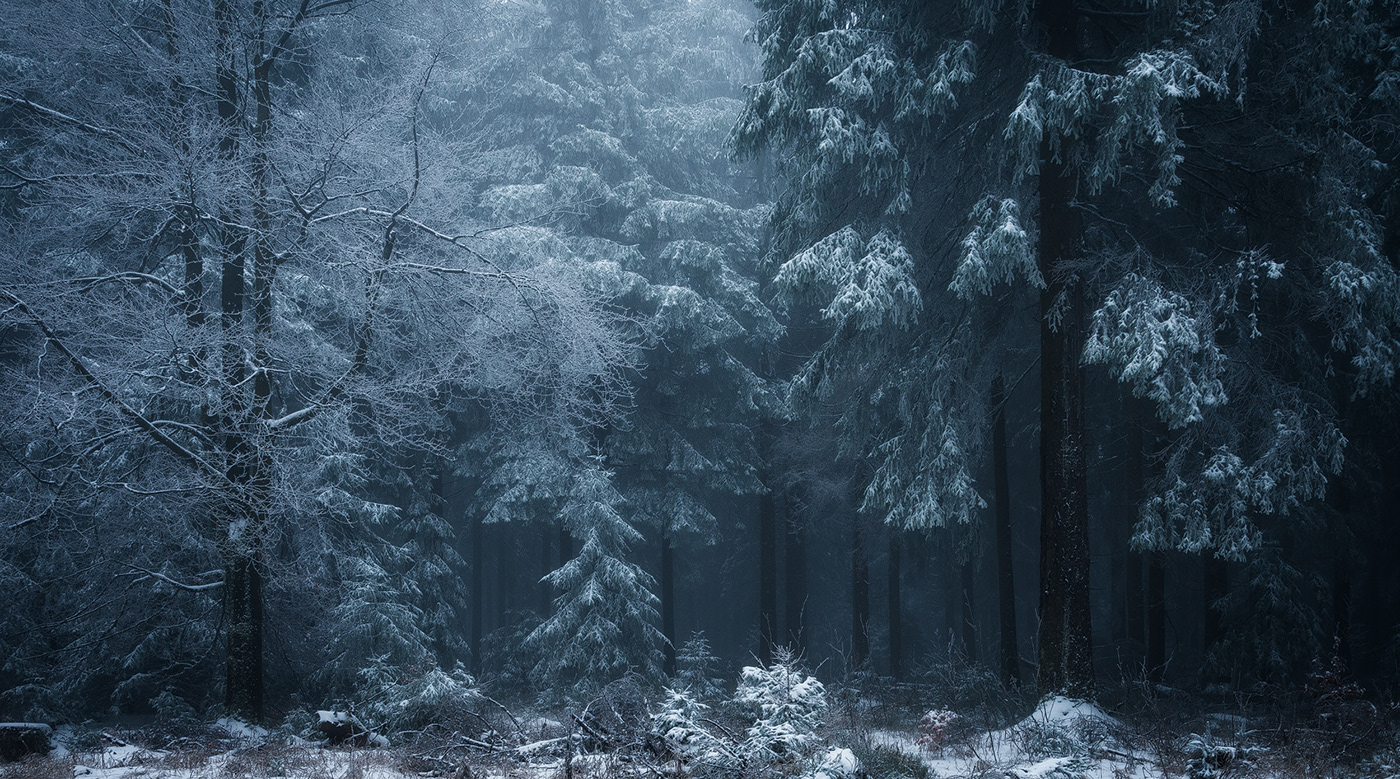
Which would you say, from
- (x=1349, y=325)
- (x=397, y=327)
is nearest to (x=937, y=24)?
(x=1349, y=325)

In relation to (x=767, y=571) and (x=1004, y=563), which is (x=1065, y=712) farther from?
(x=767, y=571)

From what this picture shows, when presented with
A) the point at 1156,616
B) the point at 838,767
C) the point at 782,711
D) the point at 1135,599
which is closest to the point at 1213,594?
the point at 1156,616

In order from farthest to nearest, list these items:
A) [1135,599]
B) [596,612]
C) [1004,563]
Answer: [1135,599] → [596,612] → [1004,563]

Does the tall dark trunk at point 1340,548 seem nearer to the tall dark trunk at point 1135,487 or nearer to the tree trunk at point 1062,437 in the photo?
the tall dark trunk at point 1135,487

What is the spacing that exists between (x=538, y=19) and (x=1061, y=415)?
50.1ft

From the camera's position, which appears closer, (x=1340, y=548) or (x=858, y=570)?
(x=1340, y=548)

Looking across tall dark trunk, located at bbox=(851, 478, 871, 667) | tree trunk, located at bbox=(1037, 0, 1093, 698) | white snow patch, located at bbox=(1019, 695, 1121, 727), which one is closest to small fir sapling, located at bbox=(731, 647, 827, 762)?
white snow patch, located at bbox=(1019, 695, 1121, 727)

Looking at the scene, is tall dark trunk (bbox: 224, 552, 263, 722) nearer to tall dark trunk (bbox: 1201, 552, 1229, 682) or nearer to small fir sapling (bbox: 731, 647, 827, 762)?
small fir sapling (bbox: 731, 647, 827, 762)

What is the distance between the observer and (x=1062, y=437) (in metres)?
8.91

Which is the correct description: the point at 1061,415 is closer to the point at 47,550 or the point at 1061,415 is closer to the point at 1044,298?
the point at 1044,298

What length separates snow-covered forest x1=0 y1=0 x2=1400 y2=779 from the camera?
783 centimetres

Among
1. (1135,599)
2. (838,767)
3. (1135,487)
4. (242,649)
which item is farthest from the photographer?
(1135,599)

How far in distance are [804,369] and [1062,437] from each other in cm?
382

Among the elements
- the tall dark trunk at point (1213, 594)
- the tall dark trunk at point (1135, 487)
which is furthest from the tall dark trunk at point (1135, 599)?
the tall dark trunk at point (1213, 594)
